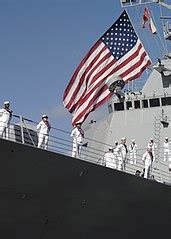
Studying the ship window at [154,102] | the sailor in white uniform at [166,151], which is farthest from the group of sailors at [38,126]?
the ship window at [154,102]

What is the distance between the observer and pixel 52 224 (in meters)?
10.2

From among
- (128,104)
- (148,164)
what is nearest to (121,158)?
(148,164)

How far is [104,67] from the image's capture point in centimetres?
1524

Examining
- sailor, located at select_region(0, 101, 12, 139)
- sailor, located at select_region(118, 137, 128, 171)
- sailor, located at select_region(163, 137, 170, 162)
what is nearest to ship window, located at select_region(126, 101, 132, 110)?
sailor, located at select_region(163, 137, 170, 162)

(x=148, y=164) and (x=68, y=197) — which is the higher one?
(x=148, y=164)

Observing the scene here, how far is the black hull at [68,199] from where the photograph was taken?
9.50 meters

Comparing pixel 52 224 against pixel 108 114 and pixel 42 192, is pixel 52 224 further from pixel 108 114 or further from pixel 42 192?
pixel 108 114

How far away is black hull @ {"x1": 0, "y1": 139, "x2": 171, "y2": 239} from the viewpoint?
31.2 feet

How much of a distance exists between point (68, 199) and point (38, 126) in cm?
185

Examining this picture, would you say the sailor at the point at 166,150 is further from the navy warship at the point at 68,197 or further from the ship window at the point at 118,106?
the ship window at the point at 118,106

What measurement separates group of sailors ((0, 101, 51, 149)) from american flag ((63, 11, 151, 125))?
2.77 metres

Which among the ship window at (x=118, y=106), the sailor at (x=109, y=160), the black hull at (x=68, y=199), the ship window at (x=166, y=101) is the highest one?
the ship window at (x=166, y=101)

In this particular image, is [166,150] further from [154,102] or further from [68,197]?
[68,197]

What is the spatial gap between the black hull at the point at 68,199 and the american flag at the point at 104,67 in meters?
3.09
